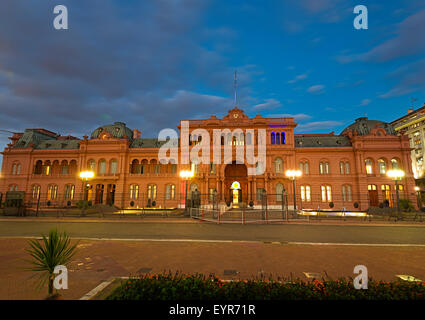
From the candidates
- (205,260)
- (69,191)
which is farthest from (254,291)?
(69,191)

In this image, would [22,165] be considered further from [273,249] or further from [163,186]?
[273,249]

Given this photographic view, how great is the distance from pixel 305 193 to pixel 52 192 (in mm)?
47374

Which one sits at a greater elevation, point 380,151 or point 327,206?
point 380,151

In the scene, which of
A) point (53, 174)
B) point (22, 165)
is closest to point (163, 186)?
point (53, 174)

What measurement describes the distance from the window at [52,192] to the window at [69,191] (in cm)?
191

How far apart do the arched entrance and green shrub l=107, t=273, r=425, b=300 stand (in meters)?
34.6

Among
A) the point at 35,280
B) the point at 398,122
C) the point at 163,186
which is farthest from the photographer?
the point at 398,122

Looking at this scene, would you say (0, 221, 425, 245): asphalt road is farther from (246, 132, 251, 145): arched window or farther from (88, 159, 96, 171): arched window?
(88, 159, 96, 171): arched window

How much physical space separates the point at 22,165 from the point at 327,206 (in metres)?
58.1

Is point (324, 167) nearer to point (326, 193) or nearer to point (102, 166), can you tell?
point (326, 193)

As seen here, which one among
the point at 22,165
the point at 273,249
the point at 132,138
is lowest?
the point at 273,249

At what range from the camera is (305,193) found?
121ft

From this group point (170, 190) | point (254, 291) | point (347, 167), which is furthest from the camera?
point (170, 190)

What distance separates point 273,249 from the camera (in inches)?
359
